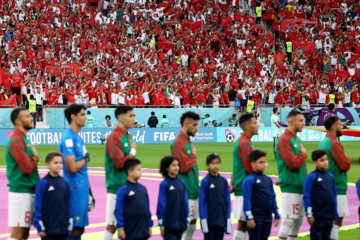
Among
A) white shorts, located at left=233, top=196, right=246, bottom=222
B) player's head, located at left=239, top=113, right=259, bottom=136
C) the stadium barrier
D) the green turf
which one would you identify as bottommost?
white shorts, located at left=233, top=196, right=246, bottom=222

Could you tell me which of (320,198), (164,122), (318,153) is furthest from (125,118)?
(164,122)

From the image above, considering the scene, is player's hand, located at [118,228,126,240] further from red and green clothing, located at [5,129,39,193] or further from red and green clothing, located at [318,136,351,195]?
red and green clothing, located at [318,136,351,195]

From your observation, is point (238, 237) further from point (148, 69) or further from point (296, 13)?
point (296, 13)

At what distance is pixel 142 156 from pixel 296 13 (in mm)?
27785

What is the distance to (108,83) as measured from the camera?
122ft

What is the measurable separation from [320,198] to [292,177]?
0.55 m

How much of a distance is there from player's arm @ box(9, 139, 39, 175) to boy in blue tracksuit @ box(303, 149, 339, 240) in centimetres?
399

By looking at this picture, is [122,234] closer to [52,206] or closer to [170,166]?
[52,206]

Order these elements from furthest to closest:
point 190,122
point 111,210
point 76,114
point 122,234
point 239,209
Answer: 1. point 239,209
2. point 190,122
3. point 111,210
4. point 76,114
5. point 122,234

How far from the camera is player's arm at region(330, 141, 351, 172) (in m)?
9.87

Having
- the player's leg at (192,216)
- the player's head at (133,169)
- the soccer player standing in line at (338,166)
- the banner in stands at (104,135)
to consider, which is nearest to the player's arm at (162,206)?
the player's head at (133,169)

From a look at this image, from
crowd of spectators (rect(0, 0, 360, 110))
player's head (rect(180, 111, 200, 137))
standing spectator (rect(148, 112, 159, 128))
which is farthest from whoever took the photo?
crowd of spectators (rect(0, 0, 360, 110))

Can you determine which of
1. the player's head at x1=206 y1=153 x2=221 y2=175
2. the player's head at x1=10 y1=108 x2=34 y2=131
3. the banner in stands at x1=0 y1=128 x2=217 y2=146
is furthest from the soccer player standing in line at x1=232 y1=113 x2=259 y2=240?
the banner in stands at x1=0 y1=128 x2=217 y2=146

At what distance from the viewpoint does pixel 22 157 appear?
839 centimetres
